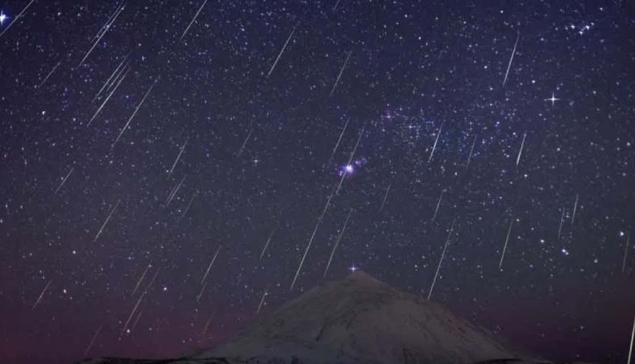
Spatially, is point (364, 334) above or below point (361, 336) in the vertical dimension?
above

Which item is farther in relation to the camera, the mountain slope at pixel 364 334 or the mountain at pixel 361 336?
the mountain slope at pixel 364 334

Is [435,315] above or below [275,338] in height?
above

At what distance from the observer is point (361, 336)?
136 m

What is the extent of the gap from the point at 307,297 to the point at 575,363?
281 feet

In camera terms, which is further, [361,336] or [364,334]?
[364,334]

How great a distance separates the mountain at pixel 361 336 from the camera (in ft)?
402

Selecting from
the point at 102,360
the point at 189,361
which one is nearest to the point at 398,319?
the point at 189,361

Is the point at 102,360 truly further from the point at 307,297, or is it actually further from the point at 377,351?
the point at 307,297

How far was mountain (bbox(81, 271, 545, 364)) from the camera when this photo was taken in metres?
122

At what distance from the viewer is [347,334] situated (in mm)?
137750

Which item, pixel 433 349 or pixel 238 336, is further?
pixel 238 336

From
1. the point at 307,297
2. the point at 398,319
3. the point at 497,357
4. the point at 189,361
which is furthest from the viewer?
the point at 307,297

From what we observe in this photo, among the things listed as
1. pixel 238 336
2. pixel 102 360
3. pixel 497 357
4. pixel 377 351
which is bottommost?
pixel 102 360

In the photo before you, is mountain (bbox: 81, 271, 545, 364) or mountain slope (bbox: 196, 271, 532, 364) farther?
mountain slope (bbox: 196, 271, 532, 364)
